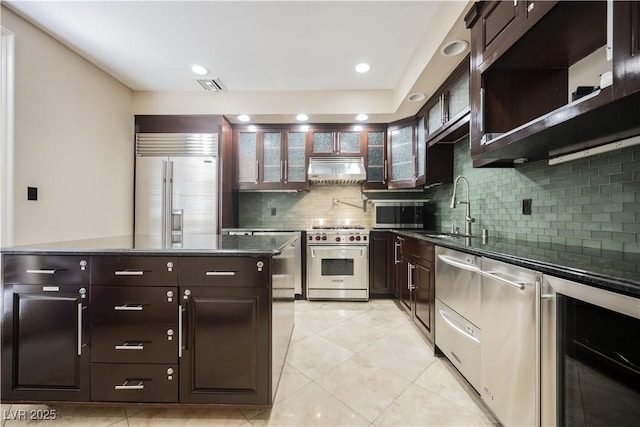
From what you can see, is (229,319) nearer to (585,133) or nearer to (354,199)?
(585,133)

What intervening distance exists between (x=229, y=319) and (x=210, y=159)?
253 cm

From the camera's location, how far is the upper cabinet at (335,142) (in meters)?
3.64

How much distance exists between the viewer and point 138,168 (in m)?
3.36

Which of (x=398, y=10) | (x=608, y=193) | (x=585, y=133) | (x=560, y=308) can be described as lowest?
(x=560, y=308)

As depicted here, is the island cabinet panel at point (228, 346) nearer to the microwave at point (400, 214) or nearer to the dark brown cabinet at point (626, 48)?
the dark brown cabinet at point (626, 48)

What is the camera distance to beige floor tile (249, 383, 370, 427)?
142 centimetres

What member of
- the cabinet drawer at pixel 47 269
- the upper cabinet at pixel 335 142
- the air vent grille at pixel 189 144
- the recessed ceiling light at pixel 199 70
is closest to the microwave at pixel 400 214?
the upper cabinet at pixel 335 142

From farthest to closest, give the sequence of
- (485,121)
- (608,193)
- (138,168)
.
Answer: (138,168) < (485,121) < (608,193)

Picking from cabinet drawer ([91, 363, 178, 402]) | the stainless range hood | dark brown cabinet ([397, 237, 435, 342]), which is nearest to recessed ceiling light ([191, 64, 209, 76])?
the stainless range hood

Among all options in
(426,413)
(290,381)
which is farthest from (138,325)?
(426,413)

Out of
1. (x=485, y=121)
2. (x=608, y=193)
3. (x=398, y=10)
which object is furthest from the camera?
(x=398, y=10)

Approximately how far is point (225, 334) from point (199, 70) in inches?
109

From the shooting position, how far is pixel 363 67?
8.98 feet

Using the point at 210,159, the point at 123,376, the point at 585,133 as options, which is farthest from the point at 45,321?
the point at 585,133
